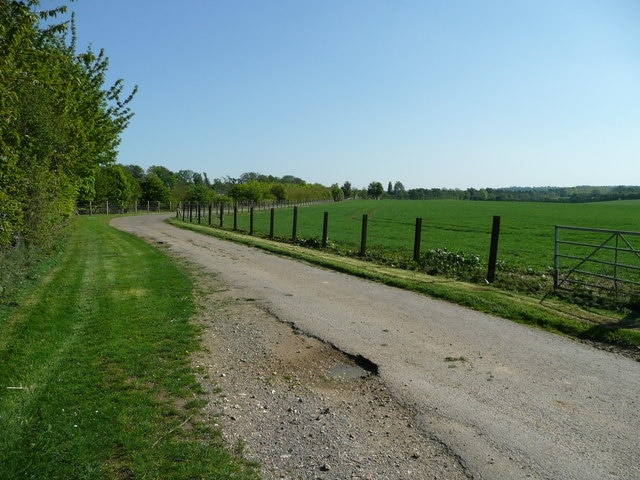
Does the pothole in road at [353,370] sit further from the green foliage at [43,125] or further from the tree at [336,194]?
the tree at [336,194]

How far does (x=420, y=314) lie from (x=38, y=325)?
6162 mm

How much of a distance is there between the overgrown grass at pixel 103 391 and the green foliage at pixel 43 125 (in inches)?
89.5

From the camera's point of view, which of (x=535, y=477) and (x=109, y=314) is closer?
(x=535, y=477)

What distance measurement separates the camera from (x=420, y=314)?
8.29m

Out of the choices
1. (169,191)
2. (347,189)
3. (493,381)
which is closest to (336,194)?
(347,189)

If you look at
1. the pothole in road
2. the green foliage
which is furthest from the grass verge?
the green foliage

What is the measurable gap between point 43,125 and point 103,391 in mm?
11817

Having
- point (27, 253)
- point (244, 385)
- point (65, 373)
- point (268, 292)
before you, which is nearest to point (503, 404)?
point (244, 385)

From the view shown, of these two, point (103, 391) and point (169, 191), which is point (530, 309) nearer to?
point (103, 391)

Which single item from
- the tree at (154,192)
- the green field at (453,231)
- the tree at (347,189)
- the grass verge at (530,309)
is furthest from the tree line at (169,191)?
the tree at (347,189)

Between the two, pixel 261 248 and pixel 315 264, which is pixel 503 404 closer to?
pixel 315 264

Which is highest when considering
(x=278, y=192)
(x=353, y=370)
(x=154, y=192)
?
(x=278, y=192)

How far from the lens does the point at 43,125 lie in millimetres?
13703

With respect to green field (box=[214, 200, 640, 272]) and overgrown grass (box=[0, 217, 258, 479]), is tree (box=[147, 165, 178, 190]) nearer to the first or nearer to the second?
green field (box=[214, 200, 640, 272])
